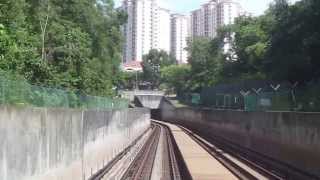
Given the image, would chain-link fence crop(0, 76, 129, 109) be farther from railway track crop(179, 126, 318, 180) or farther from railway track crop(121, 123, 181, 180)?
railway track crop(179, 126, 318, 180)

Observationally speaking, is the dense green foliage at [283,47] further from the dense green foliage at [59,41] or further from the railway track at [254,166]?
the dense green foliage at [59,41]

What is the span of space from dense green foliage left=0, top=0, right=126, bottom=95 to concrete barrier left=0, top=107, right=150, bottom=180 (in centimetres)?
435

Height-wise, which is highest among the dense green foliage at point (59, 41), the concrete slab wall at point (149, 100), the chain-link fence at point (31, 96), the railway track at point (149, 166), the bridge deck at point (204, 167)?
the dense green foliage at point (59, 41)

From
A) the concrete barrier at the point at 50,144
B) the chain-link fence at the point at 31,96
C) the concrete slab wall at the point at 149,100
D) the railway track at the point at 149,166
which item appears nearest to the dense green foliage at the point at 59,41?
the chain-link fence at the point at 31,96

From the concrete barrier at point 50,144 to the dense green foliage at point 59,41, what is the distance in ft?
14.3

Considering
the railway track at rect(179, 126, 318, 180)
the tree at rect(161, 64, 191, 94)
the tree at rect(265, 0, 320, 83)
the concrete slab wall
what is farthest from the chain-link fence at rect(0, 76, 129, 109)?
the tree at rect(161, 64, 191, 94)

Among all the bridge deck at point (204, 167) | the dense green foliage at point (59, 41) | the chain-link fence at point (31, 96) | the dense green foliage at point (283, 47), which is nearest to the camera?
the chain-link fence at point (31, 96)

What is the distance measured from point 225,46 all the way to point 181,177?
388ft

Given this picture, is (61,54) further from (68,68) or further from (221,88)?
(221,88)

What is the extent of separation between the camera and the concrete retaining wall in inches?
862

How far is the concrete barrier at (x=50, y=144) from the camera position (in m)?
10.8

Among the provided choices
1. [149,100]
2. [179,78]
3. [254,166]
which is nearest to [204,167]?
[254,166]

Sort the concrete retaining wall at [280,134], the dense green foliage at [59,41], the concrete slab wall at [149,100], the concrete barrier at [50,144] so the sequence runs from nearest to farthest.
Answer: the concrete barrier at [50,144] → the concrete retaining wall at [280,134] → the dense green foliage at [59,41] → the concrete slab wall at [149,100]

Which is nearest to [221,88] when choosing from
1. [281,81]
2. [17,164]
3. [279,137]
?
[281,81]
